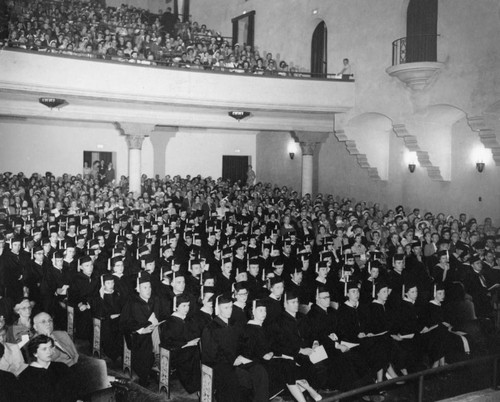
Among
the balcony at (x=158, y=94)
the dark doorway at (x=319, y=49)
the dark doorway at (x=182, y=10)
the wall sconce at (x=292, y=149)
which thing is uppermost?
the dark doorway at (x=182, y=10)

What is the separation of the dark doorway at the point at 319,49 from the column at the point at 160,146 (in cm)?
775

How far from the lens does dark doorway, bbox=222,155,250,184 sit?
2696 cm

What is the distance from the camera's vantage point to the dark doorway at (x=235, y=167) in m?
27.0

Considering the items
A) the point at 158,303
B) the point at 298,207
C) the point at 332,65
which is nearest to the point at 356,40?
the point at 332,65

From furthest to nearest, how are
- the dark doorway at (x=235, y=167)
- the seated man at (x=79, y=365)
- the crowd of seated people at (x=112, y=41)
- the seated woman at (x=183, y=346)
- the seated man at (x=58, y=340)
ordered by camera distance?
the dark doorway at (x=235, y=167)
the crowd of seated people at (x=112, y=41)
the seated woman at (x=183, y=346)
the seated man at (x=58, y=340)
the seated man at (x=79, y=365)

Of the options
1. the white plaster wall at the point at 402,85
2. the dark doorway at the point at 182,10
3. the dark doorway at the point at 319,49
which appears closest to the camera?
the white plaster wall at the point at 402,85

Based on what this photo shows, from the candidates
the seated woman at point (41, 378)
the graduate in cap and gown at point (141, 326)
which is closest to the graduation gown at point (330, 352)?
the graduate in cap and gown at point (141, 326)

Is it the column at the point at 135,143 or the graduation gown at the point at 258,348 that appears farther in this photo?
the column at the point at 135,143

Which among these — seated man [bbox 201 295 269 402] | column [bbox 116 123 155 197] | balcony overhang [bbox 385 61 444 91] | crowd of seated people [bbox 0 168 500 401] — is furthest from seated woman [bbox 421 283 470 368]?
column [bbox 116 123 155 197]

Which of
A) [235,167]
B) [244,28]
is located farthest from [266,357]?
[235,167]

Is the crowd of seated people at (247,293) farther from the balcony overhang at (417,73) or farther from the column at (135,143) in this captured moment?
the balcony overhang at (417,73)

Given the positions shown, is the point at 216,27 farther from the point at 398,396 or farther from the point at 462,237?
the point at 398,396

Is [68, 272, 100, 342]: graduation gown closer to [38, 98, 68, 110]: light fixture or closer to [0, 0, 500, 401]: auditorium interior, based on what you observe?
[0, 0, 500, 401]: auditorium interior

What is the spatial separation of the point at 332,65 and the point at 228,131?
26.8ft
